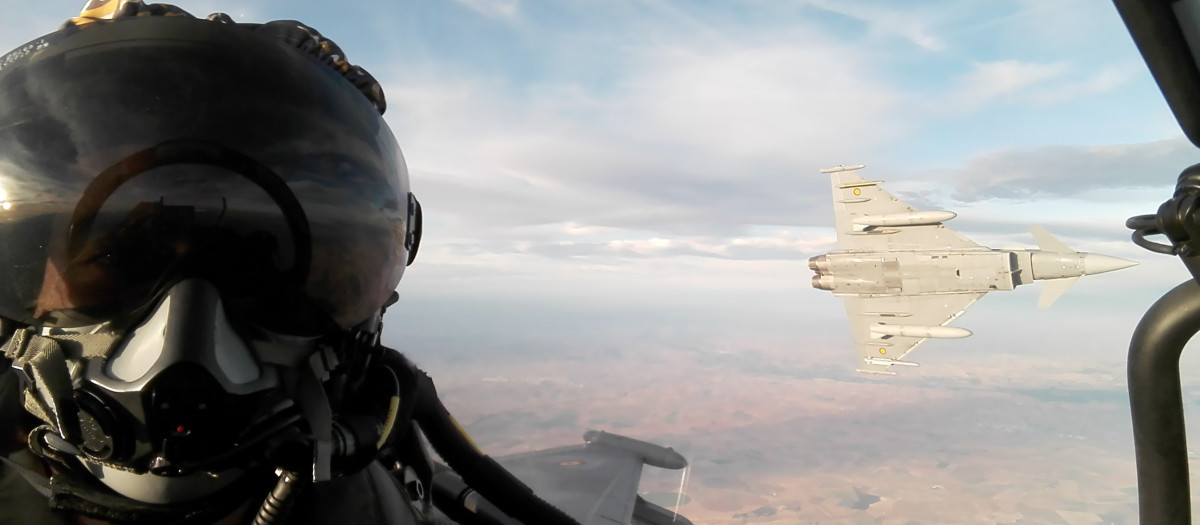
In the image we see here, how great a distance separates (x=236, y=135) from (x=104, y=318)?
330 millimetres

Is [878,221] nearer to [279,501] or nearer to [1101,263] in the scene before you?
[1101,263]

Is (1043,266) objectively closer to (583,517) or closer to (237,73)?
(583,517)

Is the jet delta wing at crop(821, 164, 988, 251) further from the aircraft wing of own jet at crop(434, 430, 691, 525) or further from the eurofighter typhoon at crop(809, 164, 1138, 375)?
the aircraft wing of own jet at crop(434, 430, 691, 525)

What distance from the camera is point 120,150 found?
963mm

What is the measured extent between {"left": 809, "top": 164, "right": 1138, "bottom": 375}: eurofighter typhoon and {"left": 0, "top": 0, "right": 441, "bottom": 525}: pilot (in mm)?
21200

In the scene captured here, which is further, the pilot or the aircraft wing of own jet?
the aircraft wing of own jet

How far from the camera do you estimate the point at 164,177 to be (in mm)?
977

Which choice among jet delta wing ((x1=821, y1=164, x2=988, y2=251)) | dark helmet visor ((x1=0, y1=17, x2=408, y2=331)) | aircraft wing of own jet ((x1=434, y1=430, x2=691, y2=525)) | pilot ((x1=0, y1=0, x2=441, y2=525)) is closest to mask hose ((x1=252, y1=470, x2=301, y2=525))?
pilot ((x1=0, y1=0, x2=441, y2=525))

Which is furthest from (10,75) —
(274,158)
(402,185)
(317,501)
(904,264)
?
(904,264)

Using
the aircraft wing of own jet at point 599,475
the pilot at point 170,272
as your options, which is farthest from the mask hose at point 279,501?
the aircraft wing of own jet at point 599,475

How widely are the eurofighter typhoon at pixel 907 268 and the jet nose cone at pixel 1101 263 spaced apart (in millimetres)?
26

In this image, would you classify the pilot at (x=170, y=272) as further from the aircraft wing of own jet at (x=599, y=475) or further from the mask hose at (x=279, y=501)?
the aircraft wing of own jet at (x=599, y=475)

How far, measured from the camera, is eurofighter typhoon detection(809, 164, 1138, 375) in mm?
18828

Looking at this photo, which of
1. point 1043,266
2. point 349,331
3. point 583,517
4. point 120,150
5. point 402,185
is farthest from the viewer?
point 1043,266
